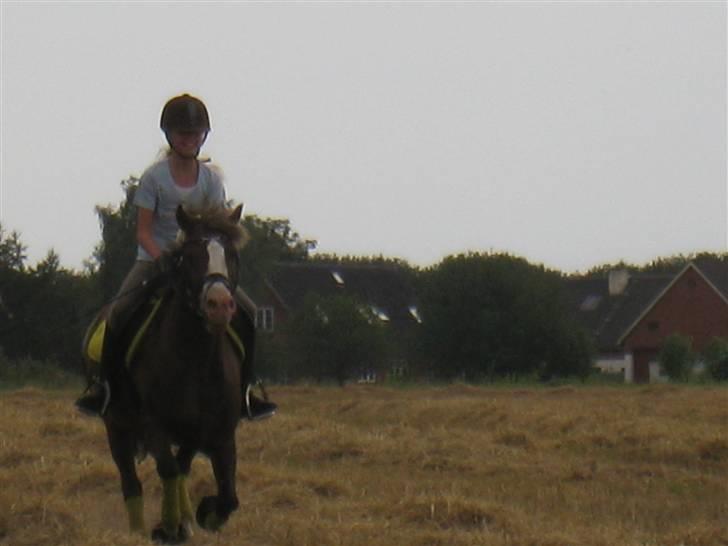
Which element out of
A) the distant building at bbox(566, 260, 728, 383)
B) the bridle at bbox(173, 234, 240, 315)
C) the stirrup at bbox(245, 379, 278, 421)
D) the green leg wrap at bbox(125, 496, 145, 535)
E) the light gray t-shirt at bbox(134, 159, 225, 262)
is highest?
the distant building at bbox(566, 260, 728, 383)

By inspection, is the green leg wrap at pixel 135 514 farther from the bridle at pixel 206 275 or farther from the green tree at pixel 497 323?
the green tree at pixel 497 323

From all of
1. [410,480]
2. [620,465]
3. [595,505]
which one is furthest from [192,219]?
[620,465]

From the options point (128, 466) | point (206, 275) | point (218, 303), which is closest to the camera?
point (218, 303)

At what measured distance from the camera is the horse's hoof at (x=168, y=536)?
979cm

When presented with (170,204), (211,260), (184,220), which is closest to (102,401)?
(170,204)

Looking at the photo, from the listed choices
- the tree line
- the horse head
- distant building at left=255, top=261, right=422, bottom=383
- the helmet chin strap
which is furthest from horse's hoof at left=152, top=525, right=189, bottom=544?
distant building at left=255, top=261, right=422, bottom=383

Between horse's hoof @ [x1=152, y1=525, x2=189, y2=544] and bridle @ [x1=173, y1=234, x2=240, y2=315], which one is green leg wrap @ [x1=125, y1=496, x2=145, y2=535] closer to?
horse's hoof @ [x1=152, y1=525, x2=189, y2=544]

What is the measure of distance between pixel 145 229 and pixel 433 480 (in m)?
6.48

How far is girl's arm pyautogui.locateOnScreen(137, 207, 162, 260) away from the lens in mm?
10125

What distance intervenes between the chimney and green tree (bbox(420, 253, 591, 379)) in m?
31.6

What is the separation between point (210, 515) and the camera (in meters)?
9.81

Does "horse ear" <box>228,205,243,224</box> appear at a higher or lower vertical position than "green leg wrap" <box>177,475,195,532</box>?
higher

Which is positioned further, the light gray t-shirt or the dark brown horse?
the light gray t-shirt

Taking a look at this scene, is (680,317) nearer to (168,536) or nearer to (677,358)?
(677,358)
